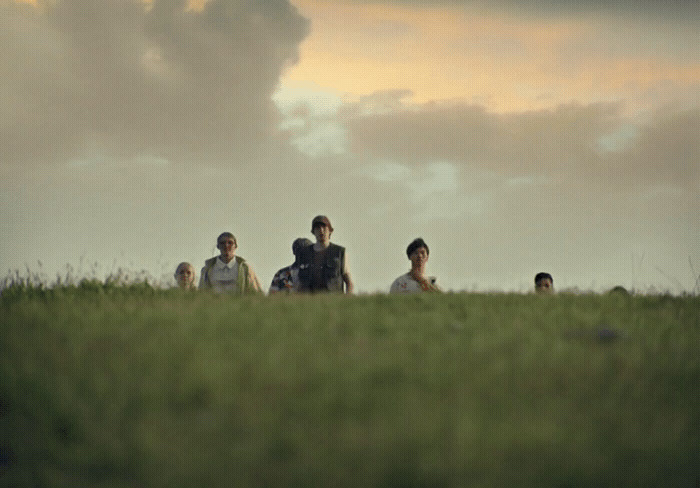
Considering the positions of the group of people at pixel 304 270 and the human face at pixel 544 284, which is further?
the human face at pixel 544 284

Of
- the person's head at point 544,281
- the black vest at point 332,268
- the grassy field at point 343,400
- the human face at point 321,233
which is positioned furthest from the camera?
the person's head at point 544,281

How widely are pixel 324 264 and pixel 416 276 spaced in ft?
5.80

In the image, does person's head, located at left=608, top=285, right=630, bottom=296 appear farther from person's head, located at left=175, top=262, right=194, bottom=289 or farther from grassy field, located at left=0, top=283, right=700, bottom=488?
person's head, located at left=175, top=262, right=194, bottom=289

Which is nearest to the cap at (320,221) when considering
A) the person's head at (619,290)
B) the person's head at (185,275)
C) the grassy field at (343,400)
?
the person's head at (185,275)

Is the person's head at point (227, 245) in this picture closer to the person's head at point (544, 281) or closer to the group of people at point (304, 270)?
the group of people at point (304, 270)

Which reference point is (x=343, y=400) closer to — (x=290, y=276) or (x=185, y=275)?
(x=290, y=276)

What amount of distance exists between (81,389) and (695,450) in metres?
5.89

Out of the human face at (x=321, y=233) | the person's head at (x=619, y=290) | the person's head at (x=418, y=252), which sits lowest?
the person's head at (x=619, y=290)

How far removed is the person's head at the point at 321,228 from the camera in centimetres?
1442

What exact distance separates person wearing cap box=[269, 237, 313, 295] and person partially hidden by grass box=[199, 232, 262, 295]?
0.38 metres

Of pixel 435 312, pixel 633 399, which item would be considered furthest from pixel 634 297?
pixel 633 399

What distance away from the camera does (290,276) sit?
14969 mm

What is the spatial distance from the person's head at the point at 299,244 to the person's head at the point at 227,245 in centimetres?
113

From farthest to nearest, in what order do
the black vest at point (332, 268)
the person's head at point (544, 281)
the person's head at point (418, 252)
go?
the person's head at point (544, 281) < the black vest at point (332, 268) < the person's head at point (418, 252)
